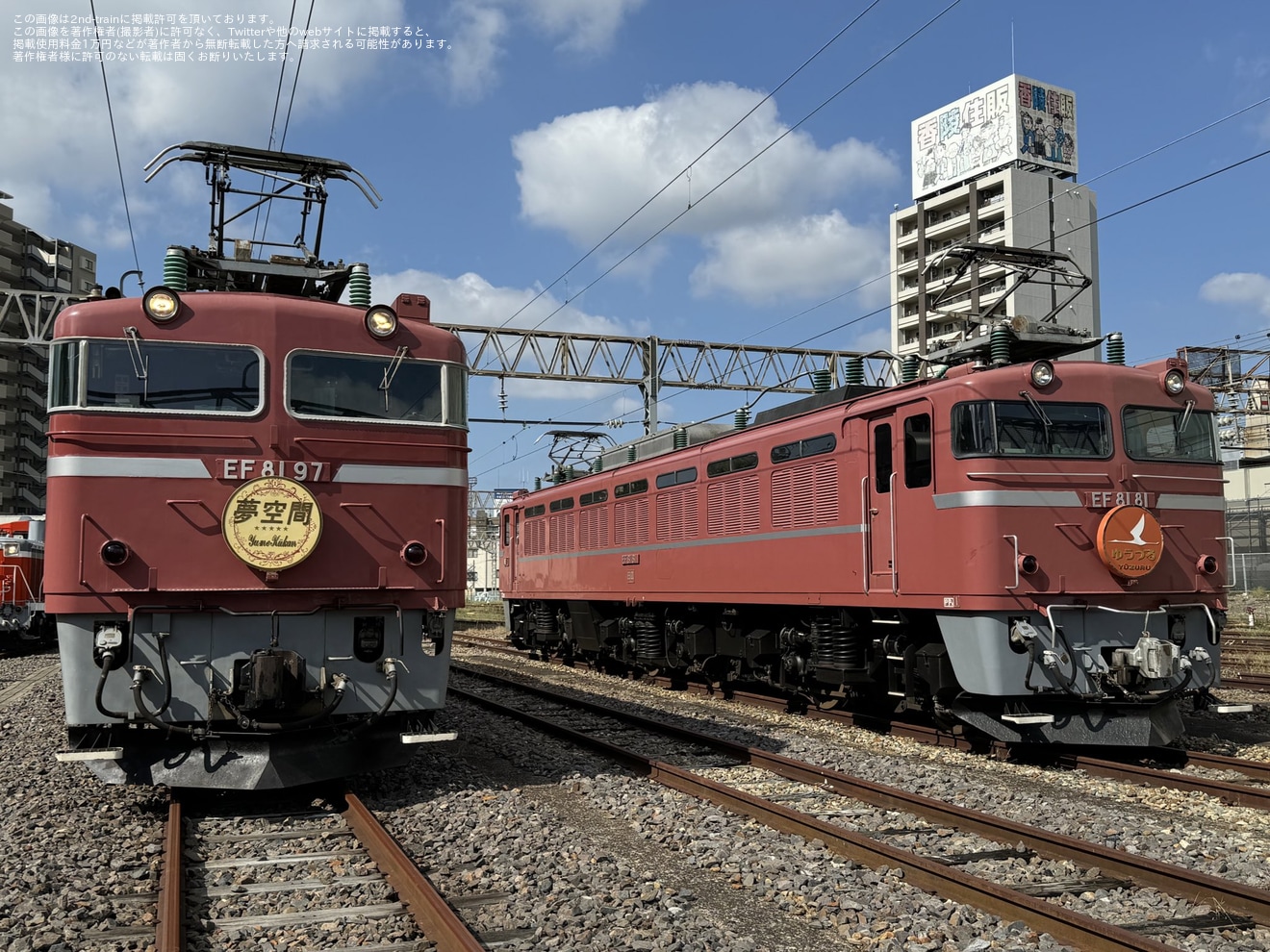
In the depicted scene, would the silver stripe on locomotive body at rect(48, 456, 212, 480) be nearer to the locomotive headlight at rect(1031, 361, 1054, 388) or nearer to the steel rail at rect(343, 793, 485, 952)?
the steel rail at rect(343, 793, 485, 952)

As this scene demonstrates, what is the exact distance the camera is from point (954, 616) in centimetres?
1028

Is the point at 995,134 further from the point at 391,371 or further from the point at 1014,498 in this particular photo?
the point at 391,371

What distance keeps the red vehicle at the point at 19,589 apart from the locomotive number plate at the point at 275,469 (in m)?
20.2

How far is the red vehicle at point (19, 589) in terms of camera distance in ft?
86.1

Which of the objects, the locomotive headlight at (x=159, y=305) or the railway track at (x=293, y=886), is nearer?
the railway track at (x=293, y=886)

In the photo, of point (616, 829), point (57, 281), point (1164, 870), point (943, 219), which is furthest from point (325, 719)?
point (57, 281)

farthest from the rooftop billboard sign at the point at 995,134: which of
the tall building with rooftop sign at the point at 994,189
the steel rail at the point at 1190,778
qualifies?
the steel rail at the point at 1190,778

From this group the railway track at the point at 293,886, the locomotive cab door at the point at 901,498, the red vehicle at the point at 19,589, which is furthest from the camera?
the red vehicle at the point at 19,589

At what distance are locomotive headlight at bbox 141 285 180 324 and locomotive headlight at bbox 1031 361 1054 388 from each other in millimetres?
7497

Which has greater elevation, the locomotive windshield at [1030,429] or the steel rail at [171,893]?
the locomotive windshield at [1030,429]

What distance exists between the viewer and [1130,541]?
10211 mm

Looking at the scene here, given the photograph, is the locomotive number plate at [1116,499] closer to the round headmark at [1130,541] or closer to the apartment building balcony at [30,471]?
the round headmark at [1130,541]

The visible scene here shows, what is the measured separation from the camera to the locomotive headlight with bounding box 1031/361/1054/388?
33.8 feet

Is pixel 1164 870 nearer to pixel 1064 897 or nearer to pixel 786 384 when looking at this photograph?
pixel 1064 897
